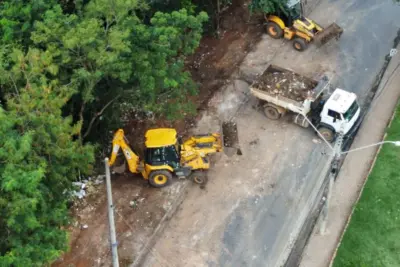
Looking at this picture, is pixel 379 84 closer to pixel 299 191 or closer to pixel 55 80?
pixel 299 191

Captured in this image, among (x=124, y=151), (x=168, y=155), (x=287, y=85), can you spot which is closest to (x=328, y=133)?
(x=287, y=85)

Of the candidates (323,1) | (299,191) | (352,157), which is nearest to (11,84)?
(299,191)

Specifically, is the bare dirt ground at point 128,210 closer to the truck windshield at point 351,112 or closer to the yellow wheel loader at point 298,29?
the yellow wheel loader at point 298,29

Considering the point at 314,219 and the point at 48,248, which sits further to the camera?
the point at 314,219

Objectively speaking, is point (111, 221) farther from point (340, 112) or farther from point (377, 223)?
point (340, 112)

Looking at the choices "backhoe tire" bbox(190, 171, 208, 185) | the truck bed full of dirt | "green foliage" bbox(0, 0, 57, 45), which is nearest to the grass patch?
the truck bed full of dirt

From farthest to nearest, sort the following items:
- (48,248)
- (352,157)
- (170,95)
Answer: (352,157), (170,95), (48,248)

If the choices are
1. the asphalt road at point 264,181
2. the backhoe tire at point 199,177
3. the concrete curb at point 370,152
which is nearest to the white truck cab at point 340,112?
A: the asphalt road at point 264,181

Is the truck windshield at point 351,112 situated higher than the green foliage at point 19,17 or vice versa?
the green foliage at point 19,17
